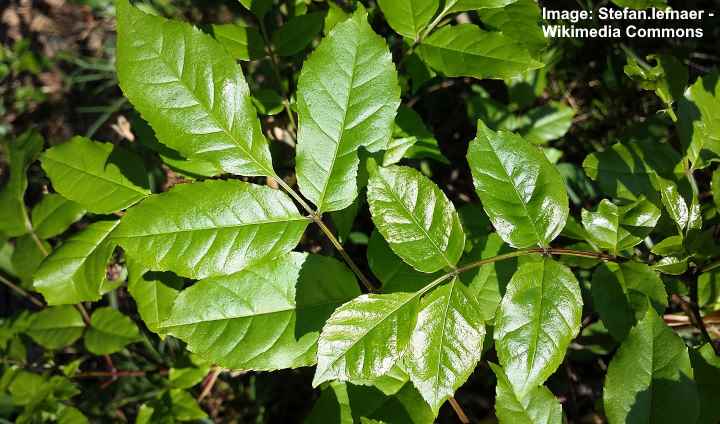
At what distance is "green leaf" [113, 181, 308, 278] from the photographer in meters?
1.17

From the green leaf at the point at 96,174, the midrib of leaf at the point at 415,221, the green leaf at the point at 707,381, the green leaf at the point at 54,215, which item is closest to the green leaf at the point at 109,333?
the green leaf at the point at 54,215

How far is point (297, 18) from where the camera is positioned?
153 centimetres

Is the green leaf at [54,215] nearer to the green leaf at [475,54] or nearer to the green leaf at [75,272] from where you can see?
the green leaf at [75,272]

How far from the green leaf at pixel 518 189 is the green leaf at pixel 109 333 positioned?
1.38m

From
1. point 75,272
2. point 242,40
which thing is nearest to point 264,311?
point 75,272

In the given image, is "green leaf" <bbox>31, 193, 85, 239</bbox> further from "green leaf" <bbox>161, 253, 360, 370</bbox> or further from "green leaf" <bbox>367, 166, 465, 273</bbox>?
"green leaf" <bbox>367, 166, 465, 273</bbox>

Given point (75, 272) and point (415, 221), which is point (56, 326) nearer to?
point (75, 272)

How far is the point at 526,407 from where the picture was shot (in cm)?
127

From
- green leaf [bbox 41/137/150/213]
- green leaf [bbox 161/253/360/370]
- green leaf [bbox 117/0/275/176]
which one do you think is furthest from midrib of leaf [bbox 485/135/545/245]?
green leaf [bbox 41/137/150/213]

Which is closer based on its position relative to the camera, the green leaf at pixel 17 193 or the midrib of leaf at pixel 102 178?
the midrib of leaf at pixel 102 178

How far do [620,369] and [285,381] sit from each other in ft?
5.05

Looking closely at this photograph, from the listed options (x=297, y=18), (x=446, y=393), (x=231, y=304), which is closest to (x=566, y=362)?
(x=446, y=393)

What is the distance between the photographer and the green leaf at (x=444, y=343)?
A: 1.05 meters

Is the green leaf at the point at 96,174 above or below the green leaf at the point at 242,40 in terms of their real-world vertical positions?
below
